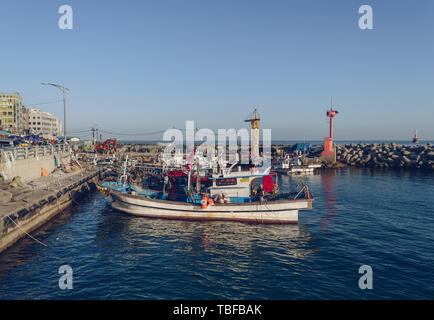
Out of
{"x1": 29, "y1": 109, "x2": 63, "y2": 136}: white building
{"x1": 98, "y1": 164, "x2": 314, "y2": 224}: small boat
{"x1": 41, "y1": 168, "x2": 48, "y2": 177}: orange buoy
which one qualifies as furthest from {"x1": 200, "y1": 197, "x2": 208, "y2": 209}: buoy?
{"x1": 29, "y1": 109, "x2": 63, "y2": 136}: white building

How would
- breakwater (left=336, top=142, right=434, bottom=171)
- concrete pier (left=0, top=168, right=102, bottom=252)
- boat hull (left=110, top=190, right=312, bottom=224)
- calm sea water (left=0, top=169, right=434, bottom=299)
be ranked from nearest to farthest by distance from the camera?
calm sea water (left=0, top=169, right=434, bottom=299)
concrete pier (left=0, top=168, right=102, bottom=252)
boat hull (left=110, top=190, right=312, bottom=224)
breakwater (left=336, top=142, right=434, bottom=171)

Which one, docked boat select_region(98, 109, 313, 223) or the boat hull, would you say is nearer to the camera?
the boat hull

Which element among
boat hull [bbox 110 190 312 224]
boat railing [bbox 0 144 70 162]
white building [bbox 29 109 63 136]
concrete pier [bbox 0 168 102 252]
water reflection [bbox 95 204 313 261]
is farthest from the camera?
white building [bbox 29 109 63 136]

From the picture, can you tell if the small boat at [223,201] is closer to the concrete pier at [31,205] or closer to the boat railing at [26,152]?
the concrete pier at [31,205]

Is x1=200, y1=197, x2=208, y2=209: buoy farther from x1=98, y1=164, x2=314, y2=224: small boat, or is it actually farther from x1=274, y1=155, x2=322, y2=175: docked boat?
x1=274, y1=155, x2=322, y2=175: docked boat

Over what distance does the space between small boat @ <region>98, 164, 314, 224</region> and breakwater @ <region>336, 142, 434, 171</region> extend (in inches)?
2323

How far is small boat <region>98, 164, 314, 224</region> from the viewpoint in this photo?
2567 centimetres

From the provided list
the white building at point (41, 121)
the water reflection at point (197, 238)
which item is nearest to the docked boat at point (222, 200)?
the water reflection at point (197, 238)

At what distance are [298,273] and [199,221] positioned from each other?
1273cm

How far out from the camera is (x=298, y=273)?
15828 mm

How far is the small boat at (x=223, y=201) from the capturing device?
2567 centimetres

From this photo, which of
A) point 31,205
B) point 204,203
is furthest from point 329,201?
point 31,205
